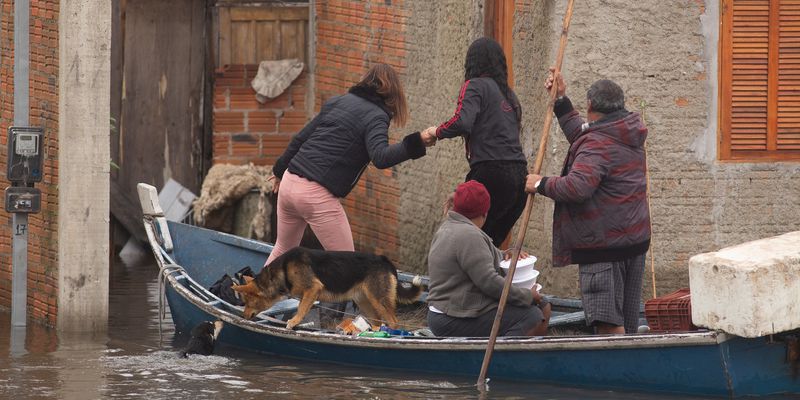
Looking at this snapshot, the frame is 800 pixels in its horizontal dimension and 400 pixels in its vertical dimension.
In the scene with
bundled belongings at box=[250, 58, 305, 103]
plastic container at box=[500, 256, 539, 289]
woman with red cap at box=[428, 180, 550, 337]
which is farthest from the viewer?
bundled belongings at box=[250, 58, 305, 103]

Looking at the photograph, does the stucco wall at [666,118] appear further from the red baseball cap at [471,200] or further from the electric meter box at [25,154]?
the electric meter box at [25,154]

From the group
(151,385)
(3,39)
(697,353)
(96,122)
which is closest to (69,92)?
(96,122)

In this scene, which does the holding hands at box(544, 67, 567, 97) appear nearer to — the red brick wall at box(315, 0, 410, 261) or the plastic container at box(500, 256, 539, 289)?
the plastic container at box(500, 256, 539, 289)

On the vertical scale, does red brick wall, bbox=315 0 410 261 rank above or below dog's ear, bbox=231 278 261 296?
above

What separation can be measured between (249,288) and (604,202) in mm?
2702

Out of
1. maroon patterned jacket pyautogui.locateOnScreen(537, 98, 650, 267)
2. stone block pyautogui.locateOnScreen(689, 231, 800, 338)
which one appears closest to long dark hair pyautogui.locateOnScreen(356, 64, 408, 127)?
maroon patterned jacket pyautogui.locateOnScreen(537, 98, 650, 267)

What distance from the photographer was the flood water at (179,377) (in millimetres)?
10523

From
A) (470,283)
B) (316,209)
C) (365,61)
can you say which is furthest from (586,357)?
(365,61)

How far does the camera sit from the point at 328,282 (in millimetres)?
11555

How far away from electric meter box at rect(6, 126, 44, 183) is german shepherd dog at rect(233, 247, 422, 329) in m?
2.00

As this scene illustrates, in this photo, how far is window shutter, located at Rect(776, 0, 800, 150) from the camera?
13.2 m

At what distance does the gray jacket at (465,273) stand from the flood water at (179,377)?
0.51m

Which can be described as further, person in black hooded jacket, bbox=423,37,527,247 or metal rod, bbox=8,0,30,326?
metal rod, bbox=8,0,30,326

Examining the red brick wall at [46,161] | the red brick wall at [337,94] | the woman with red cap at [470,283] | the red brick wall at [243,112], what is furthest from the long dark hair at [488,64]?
the red brick wall at [243,112]
